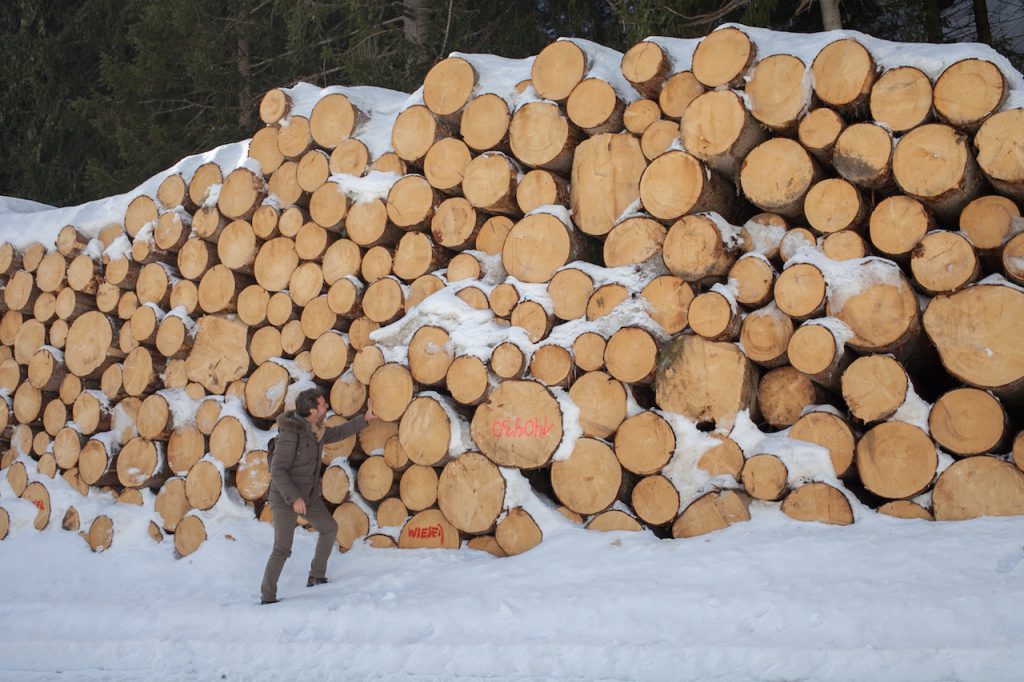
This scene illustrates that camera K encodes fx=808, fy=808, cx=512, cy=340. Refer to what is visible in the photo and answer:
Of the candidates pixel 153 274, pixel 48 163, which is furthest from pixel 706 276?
pixel 48 163

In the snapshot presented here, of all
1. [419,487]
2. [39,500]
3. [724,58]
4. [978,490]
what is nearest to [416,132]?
[724,58]

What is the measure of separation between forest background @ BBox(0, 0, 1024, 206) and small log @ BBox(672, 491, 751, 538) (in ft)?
14.5

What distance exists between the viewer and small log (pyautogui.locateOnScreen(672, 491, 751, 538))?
158 inches

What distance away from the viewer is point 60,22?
37.9 feet

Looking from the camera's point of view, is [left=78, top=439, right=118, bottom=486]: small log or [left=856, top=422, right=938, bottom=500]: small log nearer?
[left=856, top=422, right=938, bottom=500]: small log

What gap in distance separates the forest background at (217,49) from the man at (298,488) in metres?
4.40

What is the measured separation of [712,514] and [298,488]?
227 centimetres

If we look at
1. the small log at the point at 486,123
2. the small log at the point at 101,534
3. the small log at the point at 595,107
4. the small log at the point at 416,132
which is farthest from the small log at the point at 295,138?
the small log at the point at 101,534

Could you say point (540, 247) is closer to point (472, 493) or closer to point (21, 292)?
point (472, 493)

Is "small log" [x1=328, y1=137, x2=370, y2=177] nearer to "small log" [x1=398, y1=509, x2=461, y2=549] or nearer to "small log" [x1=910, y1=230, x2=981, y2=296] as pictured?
"small log" [x1=398, y1=509, x2=461, y2=549]

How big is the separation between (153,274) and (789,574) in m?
4.95

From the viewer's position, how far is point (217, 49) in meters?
10.4

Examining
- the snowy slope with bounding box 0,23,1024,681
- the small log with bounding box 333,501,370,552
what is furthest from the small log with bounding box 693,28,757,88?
the small log with bounding box 333,501,370,552

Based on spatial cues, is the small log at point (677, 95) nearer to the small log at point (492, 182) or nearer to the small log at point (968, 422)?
the small log at point (492, 182)
